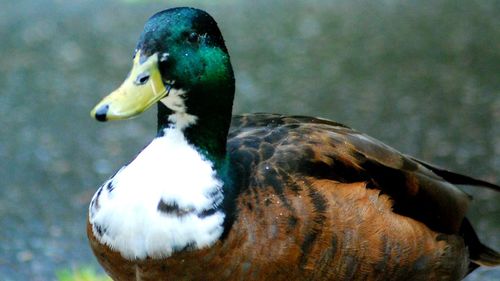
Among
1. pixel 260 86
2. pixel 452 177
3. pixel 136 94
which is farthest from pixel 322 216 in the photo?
pixel 260 86

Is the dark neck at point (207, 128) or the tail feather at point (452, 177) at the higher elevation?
the dark neck at point (207, 128)

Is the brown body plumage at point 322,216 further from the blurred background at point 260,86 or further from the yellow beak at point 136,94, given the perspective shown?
the blurred background at point 260,86

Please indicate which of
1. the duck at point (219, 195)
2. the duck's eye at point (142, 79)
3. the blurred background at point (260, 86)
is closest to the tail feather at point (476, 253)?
the duck at point (219, 195)

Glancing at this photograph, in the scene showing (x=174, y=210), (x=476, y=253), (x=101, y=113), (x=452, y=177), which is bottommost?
(x=476, y=253)

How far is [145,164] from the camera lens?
8.39 ft

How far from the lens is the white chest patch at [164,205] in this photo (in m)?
2.47

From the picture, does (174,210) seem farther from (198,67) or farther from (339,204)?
(339,204)

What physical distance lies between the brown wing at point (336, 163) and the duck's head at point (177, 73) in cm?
19

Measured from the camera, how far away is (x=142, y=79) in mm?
2316

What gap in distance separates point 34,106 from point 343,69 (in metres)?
2.09

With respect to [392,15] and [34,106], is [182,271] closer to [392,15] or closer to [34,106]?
[34,106]

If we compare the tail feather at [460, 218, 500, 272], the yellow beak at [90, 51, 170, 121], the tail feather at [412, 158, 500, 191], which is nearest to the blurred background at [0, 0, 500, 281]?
the tail feather at [460, 218, 500, 272]

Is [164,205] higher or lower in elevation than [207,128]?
lower

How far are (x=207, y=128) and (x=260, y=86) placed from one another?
3156 millimetres
